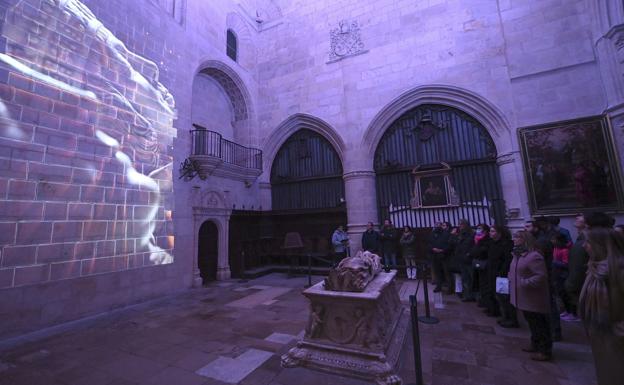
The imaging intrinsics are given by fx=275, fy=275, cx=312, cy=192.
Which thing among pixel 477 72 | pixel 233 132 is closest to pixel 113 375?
pixel 233 132

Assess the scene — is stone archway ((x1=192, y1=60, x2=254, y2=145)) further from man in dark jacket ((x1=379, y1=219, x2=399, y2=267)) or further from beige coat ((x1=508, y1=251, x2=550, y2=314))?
beige coat ((x1=508, y1=251, x2=550, y2=314))

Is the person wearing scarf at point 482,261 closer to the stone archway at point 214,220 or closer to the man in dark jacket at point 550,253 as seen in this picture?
the man in dark jacket at point 550,253

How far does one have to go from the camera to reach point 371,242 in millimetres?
7805

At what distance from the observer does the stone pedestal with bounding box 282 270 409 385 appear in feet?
8.97

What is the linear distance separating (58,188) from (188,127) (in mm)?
3349

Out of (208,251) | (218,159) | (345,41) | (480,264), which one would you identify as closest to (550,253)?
Result: (480,264)

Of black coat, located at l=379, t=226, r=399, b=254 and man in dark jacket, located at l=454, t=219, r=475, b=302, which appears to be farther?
black coat, located at l=379, t=226, r=399, b=254

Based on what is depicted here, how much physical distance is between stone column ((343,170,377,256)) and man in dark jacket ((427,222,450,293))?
8.29 ft

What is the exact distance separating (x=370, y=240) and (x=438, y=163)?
3178 mm

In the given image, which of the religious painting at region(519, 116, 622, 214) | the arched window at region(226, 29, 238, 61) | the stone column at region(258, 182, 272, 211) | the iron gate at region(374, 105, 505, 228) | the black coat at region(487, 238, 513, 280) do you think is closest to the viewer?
the black coat at region(487, 238, 513, 280)

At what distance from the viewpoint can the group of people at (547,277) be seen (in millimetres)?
1971

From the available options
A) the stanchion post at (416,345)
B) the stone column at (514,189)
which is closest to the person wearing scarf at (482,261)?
the stanchion post at (416,345)

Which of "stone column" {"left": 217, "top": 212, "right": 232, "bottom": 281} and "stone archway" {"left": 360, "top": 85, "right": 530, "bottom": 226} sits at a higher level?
"stone archway" {"left": 360, "top": 85, "right": 530, "bottom": 226}

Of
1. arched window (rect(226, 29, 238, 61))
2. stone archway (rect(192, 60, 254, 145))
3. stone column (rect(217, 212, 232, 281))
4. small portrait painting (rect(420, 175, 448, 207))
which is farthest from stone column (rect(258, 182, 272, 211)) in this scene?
small portrait painting (rect(420, 175, 448, 207))
